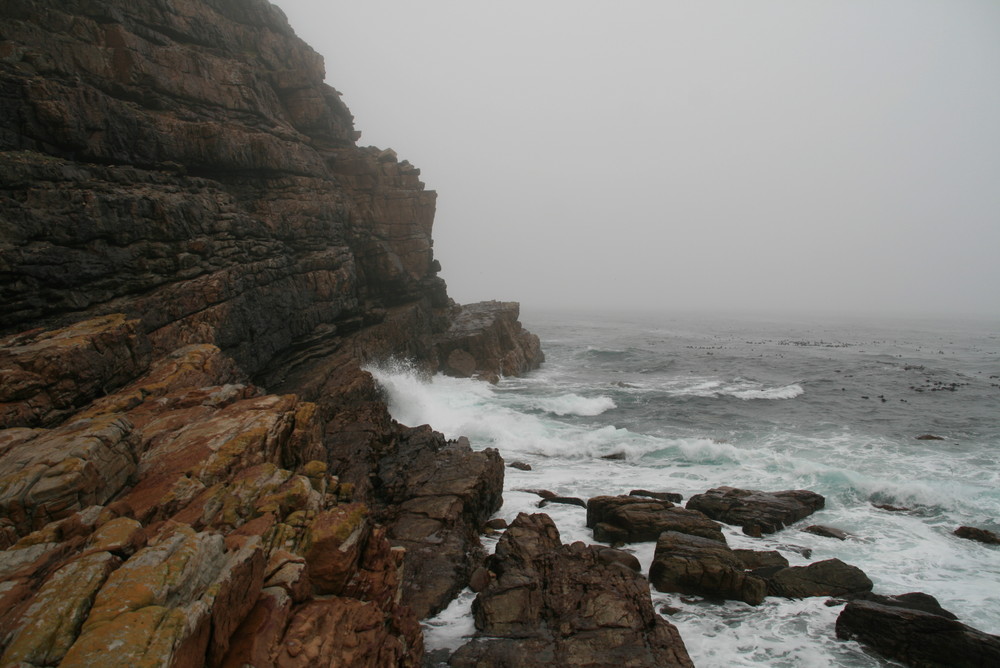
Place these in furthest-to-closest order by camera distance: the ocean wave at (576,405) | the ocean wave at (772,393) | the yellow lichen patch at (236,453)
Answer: the ocean wave at (772,393) → the ocean wave at (576,405) → the yellow lichen patch at (236,453)

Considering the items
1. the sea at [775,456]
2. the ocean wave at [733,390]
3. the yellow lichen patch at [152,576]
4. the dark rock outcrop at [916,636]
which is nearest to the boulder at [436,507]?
the sea at [775,456]

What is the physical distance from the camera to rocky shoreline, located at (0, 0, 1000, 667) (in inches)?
295

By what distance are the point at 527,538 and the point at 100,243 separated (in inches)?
897

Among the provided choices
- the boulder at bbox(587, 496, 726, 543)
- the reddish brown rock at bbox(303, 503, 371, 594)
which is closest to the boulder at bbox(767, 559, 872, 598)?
the boulder at bbox(587, 496, 726, 543)

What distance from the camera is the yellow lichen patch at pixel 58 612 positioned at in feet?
17.8

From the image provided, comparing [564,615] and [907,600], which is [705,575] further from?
[907,600]

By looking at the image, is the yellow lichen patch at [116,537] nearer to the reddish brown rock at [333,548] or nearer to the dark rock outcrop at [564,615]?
the reddish brown rock at [333,548]

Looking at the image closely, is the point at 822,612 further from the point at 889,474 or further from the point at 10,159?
the point at 10,159

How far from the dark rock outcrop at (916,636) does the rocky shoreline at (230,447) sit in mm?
47

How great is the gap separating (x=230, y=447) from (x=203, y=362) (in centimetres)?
845

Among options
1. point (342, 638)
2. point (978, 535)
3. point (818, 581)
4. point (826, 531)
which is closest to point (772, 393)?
point (978, 535)

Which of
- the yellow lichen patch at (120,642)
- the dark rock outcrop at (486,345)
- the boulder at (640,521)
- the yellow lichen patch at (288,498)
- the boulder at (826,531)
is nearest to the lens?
the yellow lichen patch at (120,642)

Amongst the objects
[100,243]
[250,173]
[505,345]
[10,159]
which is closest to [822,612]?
[100,243]

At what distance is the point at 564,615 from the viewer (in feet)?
36.7
